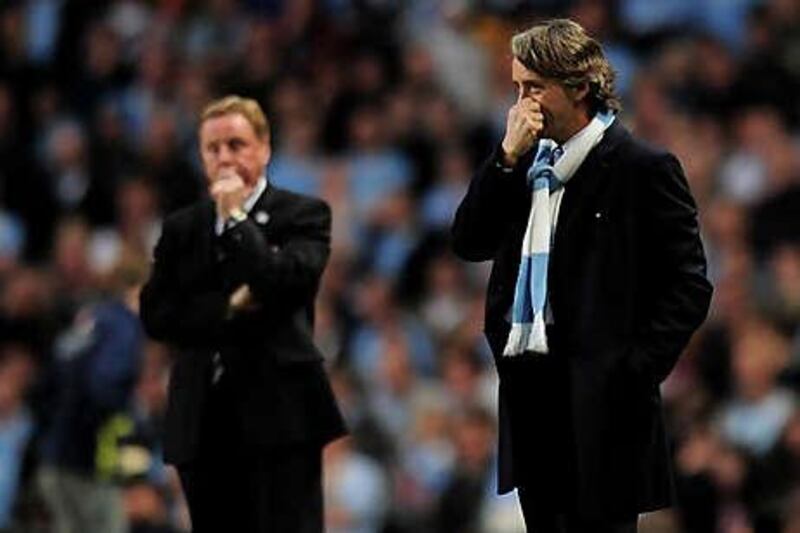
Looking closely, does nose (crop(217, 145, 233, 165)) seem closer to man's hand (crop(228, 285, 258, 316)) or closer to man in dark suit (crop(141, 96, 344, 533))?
man in dark suit (crop(141, 96, 344, 533))

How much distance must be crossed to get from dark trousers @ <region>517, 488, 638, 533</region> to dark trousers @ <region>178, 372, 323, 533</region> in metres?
1.36

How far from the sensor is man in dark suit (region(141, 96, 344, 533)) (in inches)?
337

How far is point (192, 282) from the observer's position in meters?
8.76

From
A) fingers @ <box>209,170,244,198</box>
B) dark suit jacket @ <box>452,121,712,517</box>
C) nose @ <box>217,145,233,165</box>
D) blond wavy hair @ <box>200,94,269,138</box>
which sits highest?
blond wavy hair @ <box>200,94,269,138</box>

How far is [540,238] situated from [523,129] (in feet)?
1.00

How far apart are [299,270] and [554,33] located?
1632 mm

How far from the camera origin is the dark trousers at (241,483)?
858 cm

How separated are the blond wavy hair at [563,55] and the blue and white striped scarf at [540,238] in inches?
5.9

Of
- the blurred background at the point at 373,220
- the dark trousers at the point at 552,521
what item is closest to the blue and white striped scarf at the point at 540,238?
the dark trousers at the point at 552,521

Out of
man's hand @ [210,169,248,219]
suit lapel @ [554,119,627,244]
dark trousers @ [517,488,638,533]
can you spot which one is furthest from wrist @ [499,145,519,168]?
man's hand @ [210,169,248,219]

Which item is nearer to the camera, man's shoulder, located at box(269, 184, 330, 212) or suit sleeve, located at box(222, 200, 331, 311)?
suit sleeve, located at box(222, 200, 331, 311)

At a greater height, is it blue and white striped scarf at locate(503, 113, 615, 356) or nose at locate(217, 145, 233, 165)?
nose at locate(217, 145, 233, 165)

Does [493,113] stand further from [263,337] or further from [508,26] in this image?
[263,337]

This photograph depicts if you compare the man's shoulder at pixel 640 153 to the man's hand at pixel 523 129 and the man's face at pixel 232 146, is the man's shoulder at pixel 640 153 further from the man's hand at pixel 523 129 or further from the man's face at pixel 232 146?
the man's face at pixel 232 146
